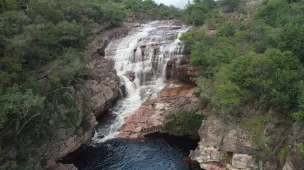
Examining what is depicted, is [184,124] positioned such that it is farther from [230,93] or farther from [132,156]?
[230,93]

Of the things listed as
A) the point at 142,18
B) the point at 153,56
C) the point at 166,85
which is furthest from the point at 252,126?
the point at 142,18

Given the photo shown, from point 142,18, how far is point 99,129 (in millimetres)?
42888

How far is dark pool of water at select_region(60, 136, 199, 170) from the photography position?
82.2 feet

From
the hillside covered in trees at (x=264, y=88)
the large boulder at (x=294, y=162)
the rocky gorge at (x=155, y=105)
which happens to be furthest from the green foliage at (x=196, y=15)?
the large boulder at (x=294, y=162)

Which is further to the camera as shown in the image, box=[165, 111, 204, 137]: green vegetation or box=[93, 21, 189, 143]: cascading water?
box=[93, 21, 189, 143]: cascading water

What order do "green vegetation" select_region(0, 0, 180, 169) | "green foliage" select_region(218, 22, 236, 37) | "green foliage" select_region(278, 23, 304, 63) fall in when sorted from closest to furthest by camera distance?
"green vegetation" select_region(0, 0, 180, 169) < "green foliage" select_region(278, 23, 304, 63) < "green foliage" select_region(218, 22, 236, 37)

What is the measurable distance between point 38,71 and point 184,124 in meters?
15.5

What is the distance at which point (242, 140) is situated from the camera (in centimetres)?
2172

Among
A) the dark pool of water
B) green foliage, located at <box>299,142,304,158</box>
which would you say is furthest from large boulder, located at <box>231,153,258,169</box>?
green foliage, located at <box>299,142,304,158</box>

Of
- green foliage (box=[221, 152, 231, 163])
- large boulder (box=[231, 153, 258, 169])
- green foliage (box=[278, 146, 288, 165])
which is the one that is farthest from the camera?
green foliage (box=[221, 152, 231, 163])

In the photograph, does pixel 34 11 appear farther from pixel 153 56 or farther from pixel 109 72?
pixel 153 56

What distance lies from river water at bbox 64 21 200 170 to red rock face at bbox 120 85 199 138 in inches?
39.0

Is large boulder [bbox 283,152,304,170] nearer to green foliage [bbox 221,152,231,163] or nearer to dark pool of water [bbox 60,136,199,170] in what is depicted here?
green foliage [bbox 221,152,231,163]

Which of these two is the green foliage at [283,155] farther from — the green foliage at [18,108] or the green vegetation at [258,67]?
the green foliage at [18,108]
